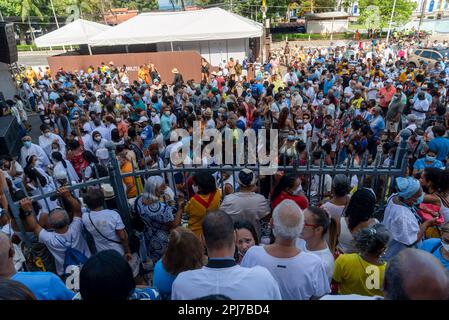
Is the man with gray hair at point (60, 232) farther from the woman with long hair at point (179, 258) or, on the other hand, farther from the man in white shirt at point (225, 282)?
the man in white shirt at point (225, 282)

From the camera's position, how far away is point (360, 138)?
6.37 m

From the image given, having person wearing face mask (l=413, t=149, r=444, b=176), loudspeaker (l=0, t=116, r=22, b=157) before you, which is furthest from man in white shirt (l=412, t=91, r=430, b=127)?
loudspeaker (l=0, t=116, r=22, b=157)

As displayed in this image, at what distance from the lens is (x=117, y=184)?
3934mm

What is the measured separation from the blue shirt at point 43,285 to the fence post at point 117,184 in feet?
5.54

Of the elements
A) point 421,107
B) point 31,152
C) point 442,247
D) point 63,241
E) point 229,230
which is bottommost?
point 421,107

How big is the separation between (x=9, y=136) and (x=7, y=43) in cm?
574

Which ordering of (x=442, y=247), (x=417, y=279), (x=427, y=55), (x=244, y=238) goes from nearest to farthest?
(x=417, y=279), (x=442, y=247), (x=244, y=238), (x=427, y=55)

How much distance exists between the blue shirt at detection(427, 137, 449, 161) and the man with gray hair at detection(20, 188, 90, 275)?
5.44m

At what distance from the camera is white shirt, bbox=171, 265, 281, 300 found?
6.28 ft

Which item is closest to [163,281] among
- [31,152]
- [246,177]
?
[246,177]

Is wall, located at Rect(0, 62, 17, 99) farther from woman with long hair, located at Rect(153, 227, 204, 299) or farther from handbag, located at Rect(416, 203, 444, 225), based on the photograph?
handbag, located at Rect(416, 203, 444, 225)

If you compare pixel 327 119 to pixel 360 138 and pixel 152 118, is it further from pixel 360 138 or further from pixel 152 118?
pixel 152 118

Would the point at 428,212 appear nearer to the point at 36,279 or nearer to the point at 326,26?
the point at 36,279
